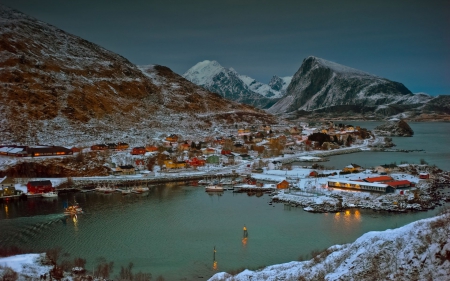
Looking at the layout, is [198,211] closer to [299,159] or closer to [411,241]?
[411,241]

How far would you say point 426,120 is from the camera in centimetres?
12088

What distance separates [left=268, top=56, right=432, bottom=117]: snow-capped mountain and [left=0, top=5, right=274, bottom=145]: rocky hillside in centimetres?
9544

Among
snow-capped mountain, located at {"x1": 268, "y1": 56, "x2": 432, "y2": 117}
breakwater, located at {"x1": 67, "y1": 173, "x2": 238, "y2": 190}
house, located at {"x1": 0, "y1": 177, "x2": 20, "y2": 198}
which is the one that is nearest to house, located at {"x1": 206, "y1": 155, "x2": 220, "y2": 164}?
breakwater, located at {"x1": 67, "y1": 173, "x2": 238, "y2": 190}

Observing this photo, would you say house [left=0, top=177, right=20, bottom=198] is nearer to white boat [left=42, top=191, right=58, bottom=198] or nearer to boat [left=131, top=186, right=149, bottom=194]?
white boat [left=42, top=191, right=58, bottom=198]

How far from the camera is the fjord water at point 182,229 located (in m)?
13.5

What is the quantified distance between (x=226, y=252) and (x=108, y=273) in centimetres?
418

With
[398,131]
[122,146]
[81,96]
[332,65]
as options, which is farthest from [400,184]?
[332,65]

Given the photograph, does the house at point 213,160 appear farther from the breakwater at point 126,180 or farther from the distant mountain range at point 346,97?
the distant mountain range at point 346,97

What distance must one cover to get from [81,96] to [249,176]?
32616 mm

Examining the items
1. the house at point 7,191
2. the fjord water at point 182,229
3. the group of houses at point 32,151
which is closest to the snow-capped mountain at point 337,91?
the group of houses at point 32,151

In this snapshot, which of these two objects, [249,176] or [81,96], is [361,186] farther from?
[81,96]

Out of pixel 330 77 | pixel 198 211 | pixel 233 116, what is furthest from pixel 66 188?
pixel 330 77

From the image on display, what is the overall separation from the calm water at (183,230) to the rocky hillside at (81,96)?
20.2m

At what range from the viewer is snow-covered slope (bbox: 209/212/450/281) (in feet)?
24.5
